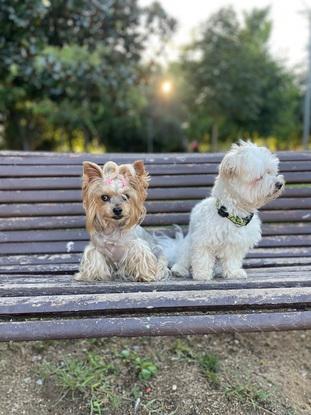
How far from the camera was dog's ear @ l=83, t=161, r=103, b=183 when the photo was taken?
2.63 m

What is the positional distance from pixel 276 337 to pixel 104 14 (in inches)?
223

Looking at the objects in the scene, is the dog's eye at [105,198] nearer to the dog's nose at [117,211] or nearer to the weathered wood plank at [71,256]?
the dog's nose at [117,211]

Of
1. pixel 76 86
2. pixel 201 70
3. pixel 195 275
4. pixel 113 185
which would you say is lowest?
pixel 195 275

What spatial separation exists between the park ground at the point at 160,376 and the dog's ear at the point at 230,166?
130 centimetres

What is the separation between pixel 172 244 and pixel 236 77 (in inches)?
661

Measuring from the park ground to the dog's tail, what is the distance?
0.68 m

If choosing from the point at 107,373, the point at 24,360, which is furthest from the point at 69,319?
the point at 24,360

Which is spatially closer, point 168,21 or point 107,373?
point 107,373

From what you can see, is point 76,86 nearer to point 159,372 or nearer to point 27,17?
point 27,17

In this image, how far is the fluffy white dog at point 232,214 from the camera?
2.59 meters

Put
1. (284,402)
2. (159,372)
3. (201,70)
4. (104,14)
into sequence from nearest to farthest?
(284,402) < (159,372) < (104,14) < (201,70)

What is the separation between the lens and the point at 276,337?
356cm

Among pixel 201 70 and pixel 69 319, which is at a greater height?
pixel 201 70

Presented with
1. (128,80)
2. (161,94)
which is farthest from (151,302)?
(161,94)
